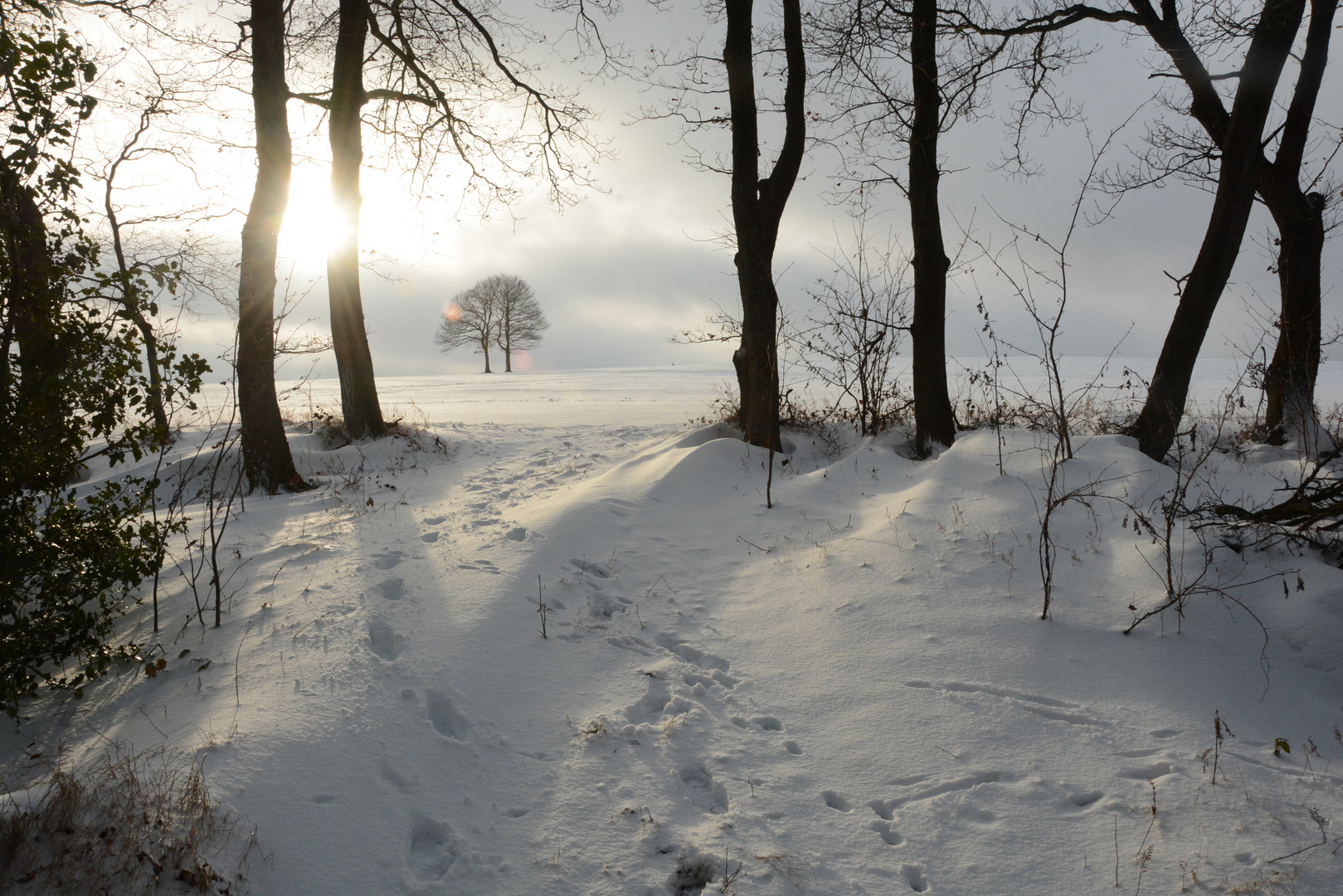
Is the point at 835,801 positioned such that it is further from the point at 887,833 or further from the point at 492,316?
the point at 492,316

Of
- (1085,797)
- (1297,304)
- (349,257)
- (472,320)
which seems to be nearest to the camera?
(1085,797)

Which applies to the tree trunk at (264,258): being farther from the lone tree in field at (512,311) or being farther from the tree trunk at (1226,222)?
the lone tree in field at (512,311)

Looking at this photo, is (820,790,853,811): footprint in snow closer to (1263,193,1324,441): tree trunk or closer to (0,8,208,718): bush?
(0,8,208,718): bush

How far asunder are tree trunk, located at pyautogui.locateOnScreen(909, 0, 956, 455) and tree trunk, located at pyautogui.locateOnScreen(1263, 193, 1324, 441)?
4.63 metres

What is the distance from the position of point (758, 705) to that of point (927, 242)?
20.2 ft

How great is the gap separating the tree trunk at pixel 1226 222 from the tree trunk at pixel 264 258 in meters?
9.03

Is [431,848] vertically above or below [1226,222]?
below

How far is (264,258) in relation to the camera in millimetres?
6648

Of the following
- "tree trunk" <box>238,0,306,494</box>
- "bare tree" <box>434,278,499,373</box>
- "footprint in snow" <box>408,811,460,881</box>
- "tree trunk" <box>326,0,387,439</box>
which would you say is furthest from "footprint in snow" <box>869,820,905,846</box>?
"bare tree" <box>434,278,499,373</box>

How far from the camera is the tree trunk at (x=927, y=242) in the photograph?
24.6 ft

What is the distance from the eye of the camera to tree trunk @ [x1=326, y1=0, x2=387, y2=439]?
28.1ft

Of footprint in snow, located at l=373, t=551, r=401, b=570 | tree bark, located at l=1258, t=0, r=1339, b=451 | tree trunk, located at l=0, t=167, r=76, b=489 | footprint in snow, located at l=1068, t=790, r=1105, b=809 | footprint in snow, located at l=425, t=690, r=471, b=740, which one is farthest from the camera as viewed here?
tree bark, located at l=1258, t=0, r=1339, b=451

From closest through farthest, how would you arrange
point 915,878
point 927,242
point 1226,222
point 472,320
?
point 915,878
point 1226,222
point 927,242
point 472,320

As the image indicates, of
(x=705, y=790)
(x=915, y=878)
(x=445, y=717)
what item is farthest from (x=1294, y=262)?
(x=445, y=717)
